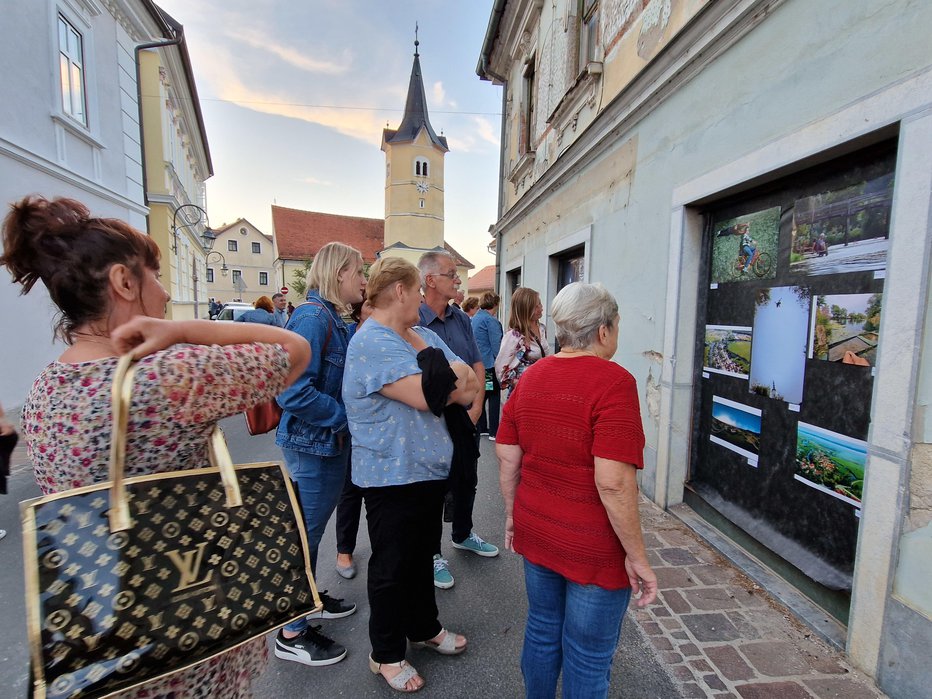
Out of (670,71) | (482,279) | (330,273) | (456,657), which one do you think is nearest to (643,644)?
(456,657)

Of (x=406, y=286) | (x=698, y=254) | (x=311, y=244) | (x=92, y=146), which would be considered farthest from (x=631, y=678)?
(x=311, y=244)

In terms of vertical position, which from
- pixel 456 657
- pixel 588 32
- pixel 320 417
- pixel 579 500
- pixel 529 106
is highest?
pixel 529 106

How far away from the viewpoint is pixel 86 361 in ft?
3.33

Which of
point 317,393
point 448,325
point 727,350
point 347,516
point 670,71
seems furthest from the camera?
point 670,71

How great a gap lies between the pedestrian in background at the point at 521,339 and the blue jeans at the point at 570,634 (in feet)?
9.59

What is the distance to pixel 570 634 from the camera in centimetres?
170

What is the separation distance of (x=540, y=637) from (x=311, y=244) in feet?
182

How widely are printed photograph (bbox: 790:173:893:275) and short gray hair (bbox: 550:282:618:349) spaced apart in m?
1.57

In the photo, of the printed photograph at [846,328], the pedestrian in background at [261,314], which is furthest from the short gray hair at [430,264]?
the pedestrian in background at [261,314]

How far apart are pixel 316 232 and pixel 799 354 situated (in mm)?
56954

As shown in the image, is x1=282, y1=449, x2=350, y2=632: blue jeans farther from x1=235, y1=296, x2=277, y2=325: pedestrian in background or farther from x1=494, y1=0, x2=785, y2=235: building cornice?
x1=235, y1=296, x2=277, y2=325: pedestrian in background

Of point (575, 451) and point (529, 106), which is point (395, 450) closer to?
point (575, 451)

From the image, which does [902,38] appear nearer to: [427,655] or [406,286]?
[406,286]

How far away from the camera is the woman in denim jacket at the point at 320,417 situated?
230cm
